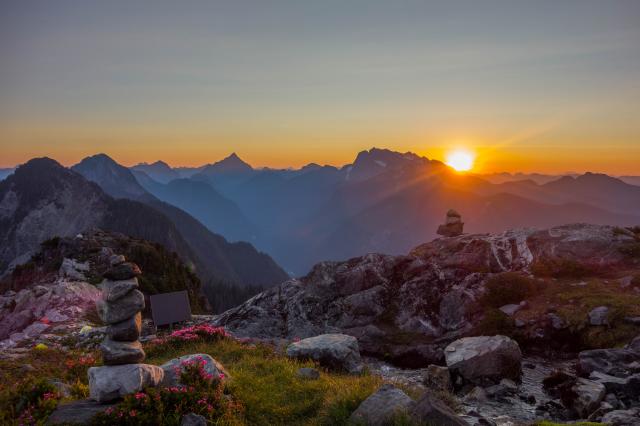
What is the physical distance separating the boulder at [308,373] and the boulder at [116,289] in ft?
22.9

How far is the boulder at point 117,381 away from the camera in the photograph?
12.5 meters

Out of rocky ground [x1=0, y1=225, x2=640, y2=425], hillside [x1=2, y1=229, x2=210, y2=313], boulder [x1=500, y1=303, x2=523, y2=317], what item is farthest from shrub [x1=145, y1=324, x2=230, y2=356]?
hillside [x1=2, y1=229, x2=210, y2=313]

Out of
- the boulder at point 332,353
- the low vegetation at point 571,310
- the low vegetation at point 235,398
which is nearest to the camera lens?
the low vegetation at point 235,398

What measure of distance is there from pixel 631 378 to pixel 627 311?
716 centimetres

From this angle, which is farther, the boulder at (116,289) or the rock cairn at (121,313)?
the boulder at (116,289)

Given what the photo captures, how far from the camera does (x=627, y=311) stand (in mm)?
19797

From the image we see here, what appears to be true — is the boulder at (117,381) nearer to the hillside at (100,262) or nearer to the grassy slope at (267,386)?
the grassy slope at (267,386)

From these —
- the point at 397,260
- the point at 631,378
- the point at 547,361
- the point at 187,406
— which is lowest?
the point at 547,361

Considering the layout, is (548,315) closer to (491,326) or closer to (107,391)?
(491,326)

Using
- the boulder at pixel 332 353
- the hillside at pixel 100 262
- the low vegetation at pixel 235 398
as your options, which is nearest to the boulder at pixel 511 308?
the boulder at pixel 332 353

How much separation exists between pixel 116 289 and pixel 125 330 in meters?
1.42

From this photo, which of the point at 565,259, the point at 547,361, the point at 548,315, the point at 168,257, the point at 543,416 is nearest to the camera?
the point at 543,416

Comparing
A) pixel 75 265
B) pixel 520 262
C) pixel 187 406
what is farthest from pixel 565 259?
pixel 75 265

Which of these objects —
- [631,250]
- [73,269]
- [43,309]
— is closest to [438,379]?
[631,250]
